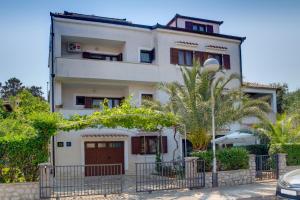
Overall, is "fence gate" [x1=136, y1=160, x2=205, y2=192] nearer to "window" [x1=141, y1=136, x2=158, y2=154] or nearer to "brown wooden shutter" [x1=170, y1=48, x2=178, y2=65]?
"window" [x1=141, y1=136, x2=158, y2=154]

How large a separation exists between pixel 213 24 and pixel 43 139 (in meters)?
20.5

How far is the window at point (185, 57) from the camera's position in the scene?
25438mm

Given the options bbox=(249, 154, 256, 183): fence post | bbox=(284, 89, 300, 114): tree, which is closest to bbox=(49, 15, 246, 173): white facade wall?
bbox=(249, 154, 256, 183): fence post

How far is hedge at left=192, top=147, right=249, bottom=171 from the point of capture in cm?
1526

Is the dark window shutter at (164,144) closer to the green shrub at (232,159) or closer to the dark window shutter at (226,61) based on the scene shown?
the dark window shutter at (226,61)

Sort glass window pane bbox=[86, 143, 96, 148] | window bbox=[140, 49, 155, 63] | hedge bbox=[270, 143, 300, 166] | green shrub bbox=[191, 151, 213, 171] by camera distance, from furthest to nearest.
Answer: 1. window bbox=[140, 49, 155, 63]
2. glass window pane bbox=[86, 143, 96, 148]
3. hedge bbox=[270, 143, 300, 166]
4. green shrub bbox=[191, 151, 213, 171]

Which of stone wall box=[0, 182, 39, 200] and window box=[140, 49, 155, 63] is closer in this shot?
stone wall box=[0, 182, 39, 200]

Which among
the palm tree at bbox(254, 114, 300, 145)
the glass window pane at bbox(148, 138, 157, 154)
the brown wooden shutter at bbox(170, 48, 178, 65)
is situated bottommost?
the glass window pane at bbox(148, 138, 157, 154)

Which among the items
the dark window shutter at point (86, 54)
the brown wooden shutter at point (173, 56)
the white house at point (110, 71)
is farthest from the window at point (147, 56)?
the dark window shutter at point (86, 54)

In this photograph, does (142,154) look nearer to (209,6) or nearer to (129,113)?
(129,113)

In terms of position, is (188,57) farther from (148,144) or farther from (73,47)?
(73,47)

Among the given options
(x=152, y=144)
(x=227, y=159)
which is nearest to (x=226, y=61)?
(x=152, y=144)

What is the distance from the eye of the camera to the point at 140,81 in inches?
926

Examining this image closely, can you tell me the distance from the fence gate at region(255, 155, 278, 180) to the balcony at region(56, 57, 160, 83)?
375 inches
